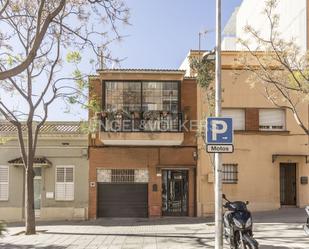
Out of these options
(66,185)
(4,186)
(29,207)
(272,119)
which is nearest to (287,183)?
(272,119)

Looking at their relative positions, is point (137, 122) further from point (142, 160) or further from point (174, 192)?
point (174, 192)

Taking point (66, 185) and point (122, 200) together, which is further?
point (66, 185)

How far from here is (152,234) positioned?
17.3 metres

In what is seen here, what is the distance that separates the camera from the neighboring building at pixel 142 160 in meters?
24.8

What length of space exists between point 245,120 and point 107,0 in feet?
48.6

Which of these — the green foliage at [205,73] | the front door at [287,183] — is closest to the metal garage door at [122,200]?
the green foliage at [205,73]

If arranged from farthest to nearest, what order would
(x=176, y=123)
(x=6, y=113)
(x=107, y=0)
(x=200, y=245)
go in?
(x=176, y=123) → (x=6, y=113) → (x=200, y=245) → (x=107, y=0)

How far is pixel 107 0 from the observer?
11.8m

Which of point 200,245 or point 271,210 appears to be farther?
point 271,210

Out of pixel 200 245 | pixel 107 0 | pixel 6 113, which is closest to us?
pixel 107 0

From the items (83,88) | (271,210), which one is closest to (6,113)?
(83,88)

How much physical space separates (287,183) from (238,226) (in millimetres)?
15457

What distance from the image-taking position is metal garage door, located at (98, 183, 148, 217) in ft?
82.0

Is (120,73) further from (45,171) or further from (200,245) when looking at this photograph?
(200,245)
